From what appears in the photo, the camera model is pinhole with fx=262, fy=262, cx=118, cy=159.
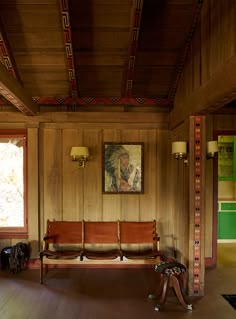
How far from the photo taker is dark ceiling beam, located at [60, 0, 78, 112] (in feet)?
9.28

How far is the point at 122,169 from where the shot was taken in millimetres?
4434

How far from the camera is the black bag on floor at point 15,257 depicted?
4.01 m

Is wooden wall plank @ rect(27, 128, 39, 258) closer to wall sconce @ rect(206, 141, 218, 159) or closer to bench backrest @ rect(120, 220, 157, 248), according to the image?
bench backrest @ rect(120, 220, 157, 248)

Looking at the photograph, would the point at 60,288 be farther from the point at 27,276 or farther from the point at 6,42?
the point at 6,42

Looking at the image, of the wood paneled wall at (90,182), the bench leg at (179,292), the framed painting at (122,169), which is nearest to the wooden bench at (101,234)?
the wood paneled wall at (90,182)

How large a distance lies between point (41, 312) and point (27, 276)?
111 centimetres

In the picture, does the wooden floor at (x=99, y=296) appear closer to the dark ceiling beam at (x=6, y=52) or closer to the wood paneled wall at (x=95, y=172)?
the wood paneled wall at (x=95, y=172)

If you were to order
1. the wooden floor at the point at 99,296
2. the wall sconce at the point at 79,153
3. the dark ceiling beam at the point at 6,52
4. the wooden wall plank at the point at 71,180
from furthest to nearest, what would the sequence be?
the wooden wall plank at the point at 71,180 < the wall sconce at the point at 79,153 < the dark ceiling beam at the point at 6,52 < the wooden floor at the point at 99,296

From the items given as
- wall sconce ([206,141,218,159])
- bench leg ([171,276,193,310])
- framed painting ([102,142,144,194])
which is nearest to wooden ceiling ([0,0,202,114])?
framed painting ([102,142,144,194])

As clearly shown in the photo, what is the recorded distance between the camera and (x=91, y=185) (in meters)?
4.45

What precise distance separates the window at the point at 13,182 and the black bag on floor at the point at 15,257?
34cm

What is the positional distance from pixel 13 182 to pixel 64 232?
122 cm

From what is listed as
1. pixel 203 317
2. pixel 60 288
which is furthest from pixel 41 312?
pixel 203 317

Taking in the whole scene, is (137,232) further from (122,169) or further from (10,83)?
(10,83)
